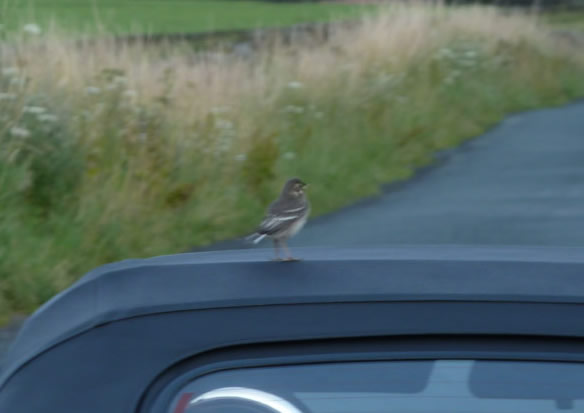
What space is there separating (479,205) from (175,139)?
9.84ft

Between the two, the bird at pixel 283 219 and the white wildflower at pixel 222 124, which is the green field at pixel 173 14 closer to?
the white wildflower at pixel 222 124

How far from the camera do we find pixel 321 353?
182 centimetres

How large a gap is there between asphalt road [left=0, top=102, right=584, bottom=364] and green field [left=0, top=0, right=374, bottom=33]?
3.07 meters

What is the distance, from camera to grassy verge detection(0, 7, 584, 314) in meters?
7.85

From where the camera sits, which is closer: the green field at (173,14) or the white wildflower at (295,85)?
the white wildflower at (295,85)

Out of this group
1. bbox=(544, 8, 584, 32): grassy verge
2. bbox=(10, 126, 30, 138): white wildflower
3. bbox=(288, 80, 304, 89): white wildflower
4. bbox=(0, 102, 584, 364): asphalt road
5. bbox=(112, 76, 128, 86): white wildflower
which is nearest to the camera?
bbox=(10, 126, 30, 138): white wildflower

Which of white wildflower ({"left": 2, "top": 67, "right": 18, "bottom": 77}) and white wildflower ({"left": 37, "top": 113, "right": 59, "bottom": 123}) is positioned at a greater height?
white wildflower ({"left": 2, "top": 67, "right": 18, "bottom": 77})

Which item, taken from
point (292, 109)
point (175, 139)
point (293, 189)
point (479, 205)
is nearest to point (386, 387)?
point (293, 189)

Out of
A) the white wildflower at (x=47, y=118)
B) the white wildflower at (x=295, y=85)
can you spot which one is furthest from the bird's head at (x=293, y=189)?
the white wildflower at (x=295, y=85)

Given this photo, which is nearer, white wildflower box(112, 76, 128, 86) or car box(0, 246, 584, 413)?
car box(0, 246, 584, 413)

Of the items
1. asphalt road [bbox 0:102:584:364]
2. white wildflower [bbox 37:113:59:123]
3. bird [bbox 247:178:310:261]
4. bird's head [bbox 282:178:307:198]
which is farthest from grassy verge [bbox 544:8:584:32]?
bird [bbox 247:178:310:261]

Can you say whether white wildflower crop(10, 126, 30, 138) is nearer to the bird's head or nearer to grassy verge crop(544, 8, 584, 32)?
the bird's head

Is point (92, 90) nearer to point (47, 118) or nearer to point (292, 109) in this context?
point (47, 118)

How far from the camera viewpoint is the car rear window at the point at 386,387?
1.82m
